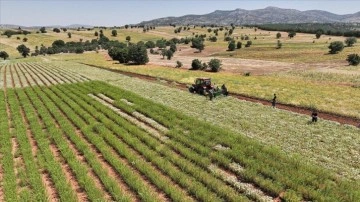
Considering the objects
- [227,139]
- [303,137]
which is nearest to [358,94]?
[303,137]

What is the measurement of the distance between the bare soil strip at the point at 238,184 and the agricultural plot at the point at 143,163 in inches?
2.0

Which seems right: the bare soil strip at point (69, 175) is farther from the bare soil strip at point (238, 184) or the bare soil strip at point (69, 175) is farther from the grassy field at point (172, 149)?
the bare soil strip at point (238, 184)

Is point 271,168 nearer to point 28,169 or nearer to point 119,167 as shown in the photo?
point 119,167

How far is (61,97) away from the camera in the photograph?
44.2m

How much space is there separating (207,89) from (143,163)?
81.8 feet

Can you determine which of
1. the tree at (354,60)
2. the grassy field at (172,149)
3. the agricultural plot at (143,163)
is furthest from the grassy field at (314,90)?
the agricultural plot at (143,163)

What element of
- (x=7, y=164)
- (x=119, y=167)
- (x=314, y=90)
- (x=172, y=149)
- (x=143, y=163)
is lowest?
(x=314, y=90)

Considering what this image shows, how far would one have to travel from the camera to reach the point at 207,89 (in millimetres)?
45062

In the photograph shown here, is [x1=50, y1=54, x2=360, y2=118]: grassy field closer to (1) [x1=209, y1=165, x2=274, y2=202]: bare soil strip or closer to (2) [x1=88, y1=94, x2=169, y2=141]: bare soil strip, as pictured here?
(2) [x1=88, y1=94, x2=169, y2=141]: bare soil strip

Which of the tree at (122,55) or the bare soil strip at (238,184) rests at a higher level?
the bare soil strip at (238,184)

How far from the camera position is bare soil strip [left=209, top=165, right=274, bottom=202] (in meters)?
17.3

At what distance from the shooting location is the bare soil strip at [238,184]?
17.3 meters

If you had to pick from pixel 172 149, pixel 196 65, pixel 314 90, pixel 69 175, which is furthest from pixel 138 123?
pixel 196 65

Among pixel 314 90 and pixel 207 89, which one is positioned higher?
pixel 207 89
